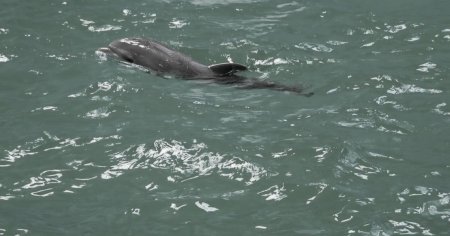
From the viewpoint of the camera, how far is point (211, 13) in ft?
44.9

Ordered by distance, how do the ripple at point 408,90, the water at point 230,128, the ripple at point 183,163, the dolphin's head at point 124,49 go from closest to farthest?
1. the water at point 230,128
2. the ripple at point 183,163
3. the ripple at point 408,90
4. the dolphin's head at point 124,49

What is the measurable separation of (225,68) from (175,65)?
826mm

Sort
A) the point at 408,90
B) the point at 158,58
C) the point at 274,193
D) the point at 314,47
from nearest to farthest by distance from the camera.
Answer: the point at 274,193
the point at 408,90
the point at 158,58
the point at 314,47

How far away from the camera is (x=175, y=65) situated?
10891 millimetres

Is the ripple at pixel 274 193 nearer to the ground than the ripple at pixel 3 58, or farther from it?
nearer to the ground

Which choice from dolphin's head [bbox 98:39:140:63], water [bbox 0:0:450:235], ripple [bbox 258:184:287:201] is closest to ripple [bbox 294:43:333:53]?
water [bbox 0:0:450:235]

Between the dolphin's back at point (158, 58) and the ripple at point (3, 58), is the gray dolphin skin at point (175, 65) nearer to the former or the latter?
the dolphin's back at point (158, 58)

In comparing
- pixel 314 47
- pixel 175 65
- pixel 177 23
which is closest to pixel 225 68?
pixel 175 65

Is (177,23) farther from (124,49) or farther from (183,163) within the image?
(183,163)

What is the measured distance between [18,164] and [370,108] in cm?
455

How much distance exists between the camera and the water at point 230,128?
296 inches

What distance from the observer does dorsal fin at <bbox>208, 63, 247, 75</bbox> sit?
412 inches

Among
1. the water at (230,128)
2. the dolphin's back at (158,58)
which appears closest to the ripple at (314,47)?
the water at (230,128)

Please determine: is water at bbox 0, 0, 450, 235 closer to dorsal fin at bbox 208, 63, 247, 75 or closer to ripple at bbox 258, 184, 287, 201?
ripple at bbox 258, 184, 287, 201
